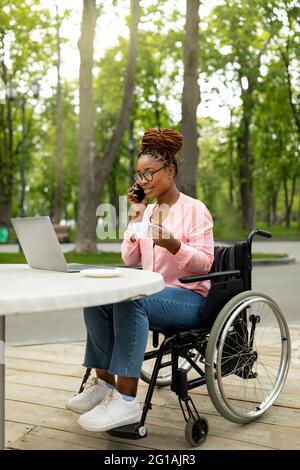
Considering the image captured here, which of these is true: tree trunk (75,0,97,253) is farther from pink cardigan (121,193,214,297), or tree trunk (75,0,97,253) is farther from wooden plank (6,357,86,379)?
pink cardigan (121,193,214,297)

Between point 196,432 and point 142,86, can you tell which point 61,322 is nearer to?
point 196,432

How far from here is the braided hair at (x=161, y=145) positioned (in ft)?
10.6

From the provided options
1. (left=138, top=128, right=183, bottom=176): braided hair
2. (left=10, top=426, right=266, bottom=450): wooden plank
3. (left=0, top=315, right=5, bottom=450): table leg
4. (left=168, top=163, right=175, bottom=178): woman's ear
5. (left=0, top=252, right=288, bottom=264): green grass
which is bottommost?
(left=0, top=252, right=288, bottom=264): green grass

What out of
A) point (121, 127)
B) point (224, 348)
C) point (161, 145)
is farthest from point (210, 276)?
point (121, 127)

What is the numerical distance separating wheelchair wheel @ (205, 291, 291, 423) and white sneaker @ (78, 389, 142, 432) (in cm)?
40

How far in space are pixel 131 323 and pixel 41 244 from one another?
0.53m

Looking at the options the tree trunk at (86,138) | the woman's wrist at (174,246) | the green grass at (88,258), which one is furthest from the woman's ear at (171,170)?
the tree trunk at (86,138)

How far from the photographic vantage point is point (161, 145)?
10.6 ft

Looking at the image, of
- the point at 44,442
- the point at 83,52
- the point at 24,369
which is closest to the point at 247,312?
the point at 44,442

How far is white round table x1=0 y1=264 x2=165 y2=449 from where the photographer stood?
82.3 inches

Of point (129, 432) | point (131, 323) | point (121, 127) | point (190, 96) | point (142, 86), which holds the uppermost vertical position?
point (142, 86)

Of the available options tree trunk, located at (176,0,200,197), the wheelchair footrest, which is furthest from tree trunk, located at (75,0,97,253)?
the wheelchair footrest

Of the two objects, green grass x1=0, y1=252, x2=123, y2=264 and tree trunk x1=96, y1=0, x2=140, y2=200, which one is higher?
tree trunk x1=96, y1=0, x2=140, y2=200

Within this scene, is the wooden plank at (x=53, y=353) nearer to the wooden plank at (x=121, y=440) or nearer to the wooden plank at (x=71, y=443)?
the wooden plank at (x=121, y=440)
